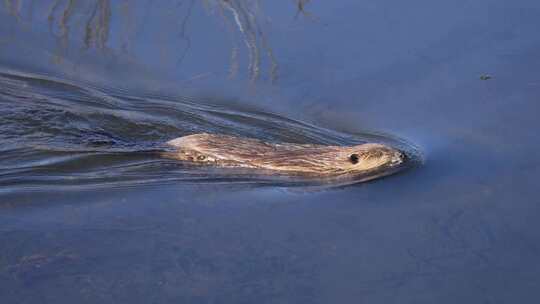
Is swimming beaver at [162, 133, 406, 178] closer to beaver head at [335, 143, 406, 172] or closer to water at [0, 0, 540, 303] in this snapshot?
beaver head at [335, 143, 406, 172]

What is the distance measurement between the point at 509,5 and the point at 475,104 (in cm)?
183

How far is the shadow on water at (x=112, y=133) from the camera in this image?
5.83 metres

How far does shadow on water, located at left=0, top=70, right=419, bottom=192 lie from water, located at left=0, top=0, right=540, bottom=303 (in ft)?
0.05

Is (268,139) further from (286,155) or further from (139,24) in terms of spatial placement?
(139,24)

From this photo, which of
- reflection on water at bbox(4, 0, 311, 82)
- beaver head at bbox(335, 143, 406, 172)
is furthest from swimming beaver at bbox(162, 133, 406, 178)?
reflection on water at bbox(4, 0, 311, 82)

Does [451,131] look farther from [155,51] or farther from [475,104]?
[155,51]

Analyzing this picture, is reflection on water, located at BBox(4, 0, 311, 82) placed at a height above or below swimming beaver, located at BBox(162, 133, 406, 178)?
above

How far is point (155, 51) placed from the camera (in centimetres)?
734

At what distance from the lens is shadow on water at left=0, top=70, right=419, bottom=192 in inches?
230

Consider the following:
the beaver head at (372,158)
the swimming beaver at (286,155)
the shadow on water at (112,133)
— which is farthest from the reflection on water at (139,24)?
the beaver head at (372,158)

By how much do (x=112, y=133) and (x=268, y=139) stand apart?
1198mm

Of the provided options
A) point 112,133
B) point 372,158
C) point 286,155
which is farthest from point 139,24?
point 372,158

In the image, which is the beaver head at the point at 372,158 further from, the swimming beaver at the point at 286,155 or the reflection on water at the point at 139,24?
the reflection on water at the point at 139,24

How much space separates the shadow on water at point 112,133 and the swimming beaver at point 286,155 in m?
0.11
